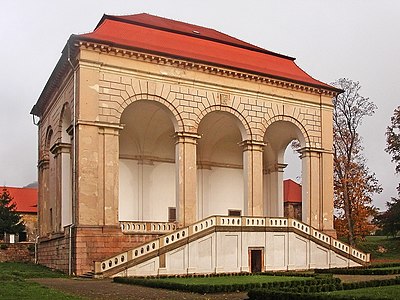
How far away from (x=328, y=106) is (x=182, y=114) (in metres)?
11.5

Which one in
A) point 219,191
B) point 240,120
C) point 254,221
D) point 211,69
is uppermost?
point 211,69

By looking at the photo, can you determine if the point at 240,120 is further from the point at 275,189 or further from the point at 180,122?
the point at 275,189

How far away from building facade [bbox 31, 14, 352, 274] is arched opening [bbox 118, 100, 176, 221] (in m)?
0.07

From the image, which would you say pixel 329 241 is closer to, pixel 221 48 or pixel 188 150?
pixel 188 150

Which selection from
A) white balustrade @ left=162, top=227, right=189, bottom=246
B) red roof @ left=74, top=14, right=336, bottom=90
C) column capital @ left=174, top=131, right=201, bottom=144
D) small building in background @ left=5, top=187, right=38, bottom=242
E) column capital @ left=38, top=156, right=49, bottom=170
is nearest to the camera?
white balustrade @ left=162, top=227, right=189, bottom=246

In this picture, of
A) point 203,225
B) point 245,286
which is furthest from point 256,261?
point 245,286

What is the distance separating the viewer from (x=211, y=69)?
105 feet

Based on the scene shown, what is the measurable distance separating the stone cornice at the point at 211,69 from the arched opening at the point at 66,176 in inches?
207

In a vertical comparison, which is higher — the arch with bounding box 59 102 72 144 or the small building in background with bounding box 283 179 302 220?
the arch with bounding box 59 102 72 144

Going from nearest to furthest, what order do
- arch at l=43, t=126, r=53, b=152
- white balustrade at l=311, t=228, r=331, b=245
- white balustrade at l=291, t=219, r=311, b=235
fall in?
white balustrade at l=291, t=219, r=311, b=235, white balustrade at l=311, t=228, r=331, b=245, arch at l=43, t=126, r=53, b=152

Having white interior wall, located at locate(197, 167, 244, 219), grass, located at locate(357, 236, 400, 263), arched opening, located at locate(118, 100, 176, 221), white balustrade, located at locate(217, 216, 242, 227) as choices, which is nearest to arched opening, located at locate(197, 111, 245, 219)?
white interior wall, located at locate(197, 167, 244, 219)

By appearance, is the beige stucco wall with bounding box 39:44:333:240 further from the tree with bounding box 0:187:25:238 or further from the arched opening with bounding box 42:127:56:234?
the tree with bounding box 0:187:25:238

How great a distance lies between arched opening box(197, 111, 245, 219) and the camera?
39375 millimetres

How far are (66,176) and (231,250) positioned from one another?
36.2 ft
